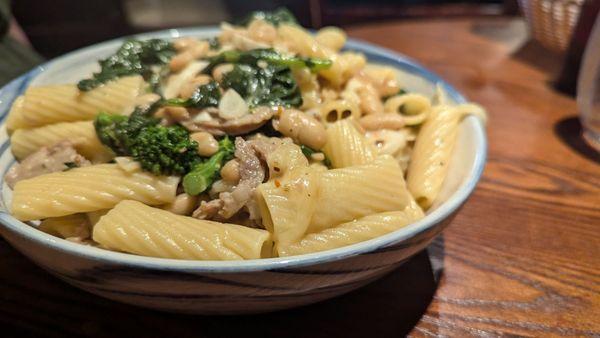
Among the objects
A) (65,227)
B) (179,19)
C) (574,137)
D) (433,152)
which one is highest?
(65,227)

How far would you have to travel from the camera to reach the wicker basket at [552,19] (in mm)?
2502

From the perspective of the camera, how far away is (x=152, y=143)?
1.27 m

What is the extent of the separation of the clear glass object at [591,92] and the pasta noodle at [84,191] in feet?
5.73

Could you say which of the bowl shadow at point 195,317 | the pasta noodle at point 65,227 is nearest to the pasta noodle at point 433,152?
the bowl shadow at point 195,317

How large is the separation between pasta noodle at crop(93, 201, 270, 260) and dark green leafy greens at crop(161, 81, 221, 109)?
16.2 inches

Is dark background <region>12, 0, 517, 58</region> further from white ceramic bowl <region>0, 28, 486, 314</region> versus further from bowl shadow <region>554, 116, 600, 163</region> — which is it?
white ceramic bowl <region>0, 28, 486, 314</region>

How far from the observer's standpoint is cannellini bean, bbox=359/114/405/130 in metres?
1.59

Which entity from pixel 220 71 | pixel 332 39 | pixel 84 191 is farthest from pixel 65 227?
pixel 332 39

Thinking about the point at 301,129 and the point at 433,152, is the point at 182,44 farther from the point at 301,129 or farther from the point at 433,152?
the point at 433,152

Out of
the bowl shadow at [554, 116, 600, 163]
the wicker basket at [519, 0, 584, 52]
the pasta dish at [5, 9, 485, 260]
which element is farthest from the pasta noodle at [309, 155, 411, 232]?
the wicker basket at [519, 0, 584, 52]

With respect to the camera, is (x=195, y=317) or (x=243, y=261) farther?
(x=195, y=317)

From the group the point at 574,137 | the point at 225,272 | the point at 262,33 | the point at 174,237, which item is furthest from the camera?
the point at 574,137

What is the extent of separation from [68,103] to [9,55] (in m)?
0.90

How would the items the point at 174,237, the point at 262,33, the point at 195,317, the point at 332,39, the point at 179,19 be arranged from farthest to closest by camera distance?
the point at 179,19 → the point at 332,39 → the point at 262,33 → the point at 195,317 → the point at 174,237
